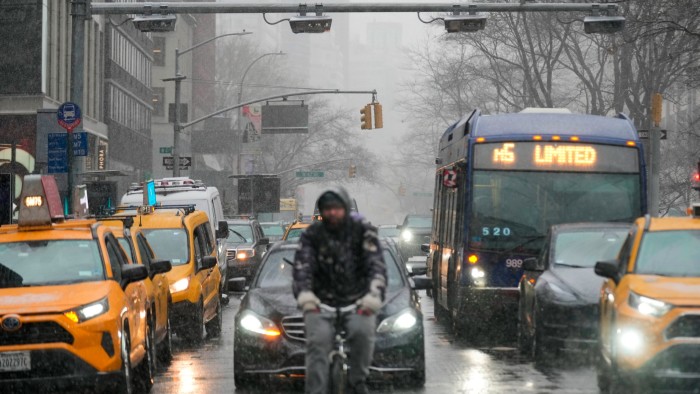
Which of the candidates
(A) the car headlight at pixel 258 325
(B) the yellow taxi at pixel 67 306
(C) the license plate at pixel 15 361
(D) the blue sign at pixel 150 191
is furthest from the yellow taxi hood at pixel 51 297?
(D) the blue sign at pixel 150 191

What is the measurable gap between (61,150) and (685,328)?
16.3 m

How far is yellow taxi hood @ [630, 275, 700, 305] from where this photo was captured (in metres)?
11.0

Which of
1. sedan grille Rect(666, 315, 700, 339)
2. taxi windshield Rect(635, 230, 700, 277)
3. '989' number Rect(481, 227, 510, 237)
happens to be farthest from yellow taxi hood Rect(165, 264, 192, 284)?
sedan grille Rect(666, 315, 700, 339)

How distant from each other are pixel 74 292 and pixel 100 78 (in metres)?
46.6

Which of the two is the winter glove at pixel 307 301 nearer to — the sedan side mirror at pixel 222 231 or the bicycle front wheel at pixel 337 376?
the bicycle front wheel at pixel 337 376

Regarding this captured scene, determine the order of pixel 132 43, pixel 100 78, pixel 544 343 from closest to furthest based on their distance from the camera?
pixel 544 343 → pixel 100 78 → pixel 132 43

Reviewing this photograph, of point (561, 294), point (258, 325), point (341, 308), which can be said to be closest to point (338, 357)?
point (341, 308)

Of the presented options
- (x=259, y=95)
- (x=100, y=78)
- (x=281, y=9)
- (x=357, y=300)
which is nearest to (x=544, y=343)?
(x=357, y=300)

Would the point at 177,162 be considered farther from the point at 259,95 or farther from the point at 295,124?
the point at 259,95

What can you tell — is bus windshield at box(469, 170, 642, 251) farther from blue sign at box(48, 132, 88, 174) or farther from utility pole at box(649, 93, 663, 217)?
utility pole at box(649, 93, 663, 217)

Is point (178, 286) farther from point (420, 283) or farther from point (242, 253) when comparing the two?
point (242, 253)

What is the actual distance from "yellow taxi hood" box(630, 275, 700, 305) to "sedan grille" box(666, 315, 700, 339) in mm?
135

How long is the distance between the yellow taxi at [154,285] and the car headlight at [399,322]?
2.71 metres

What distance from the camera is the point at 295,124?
67188mm
